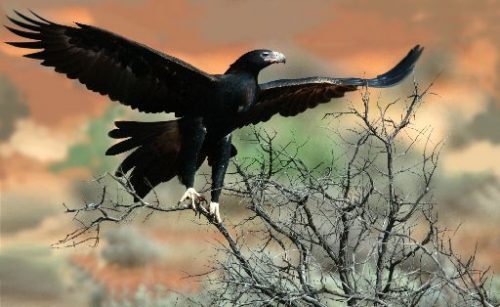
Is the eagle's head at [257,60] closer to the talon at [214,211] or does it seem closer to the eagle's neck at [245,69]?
the eagle's neck at [245,69]

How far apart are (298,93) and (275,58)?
1.15 metres

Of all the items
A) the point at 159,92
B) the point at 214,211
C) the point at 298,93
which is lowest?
the point at 214,211

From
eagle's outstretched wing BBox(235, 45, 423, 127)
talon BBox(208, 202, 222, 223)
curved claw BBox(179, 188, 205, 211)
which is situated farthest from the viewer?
eagle's outstretched wing BBox(235, 45, 423, 127)

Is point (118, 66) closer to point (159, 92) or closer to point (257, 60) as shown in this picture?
point (159, 92)

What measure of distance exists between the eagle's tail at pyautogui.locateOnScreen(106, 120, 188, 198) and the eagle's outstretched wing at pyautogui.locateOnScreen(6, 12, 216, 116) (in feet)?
0.96

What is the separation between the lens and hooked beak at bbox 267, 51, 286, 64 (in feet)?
28.8

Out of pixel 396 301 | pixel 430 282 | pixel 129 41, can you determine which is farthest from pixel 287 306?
pixel 129 41

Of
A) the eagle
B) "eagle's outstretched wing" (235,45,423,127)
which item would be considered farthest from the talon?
"eagle's outstretched wing" (235,45,423,127)

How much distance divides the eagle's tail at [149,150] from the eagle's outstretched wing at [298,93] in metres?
0.93

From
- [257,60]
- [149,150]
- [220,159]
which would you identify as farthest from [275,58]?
[149,150]

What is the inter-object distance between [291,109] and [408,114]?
203 centimetres

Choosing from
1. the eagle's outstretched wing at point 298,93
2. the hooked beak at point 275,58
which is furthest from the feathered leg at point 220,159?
the hooked beak at point 275,58

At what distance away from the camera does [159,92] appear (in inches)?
354

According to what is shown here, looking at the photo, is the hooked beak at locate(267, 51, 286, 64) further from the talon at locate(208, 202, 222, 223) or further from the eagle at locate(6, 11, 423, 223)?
the talon at locate(208, 202, 222, 223)
